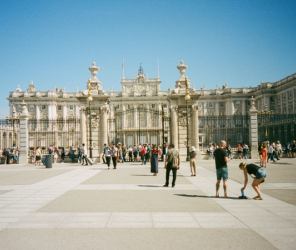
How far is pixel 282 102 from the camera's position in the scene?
2943 inches

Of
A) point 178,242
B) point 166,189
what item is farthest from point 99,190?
point 178,242

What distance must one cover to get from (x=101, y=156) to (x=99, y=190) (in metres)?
14.3

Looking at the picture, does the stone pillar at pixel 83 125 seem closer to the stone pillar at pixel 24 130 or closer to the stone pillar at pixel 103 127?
the stone pillar at pixel 103 127

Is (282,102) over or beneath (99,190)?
over

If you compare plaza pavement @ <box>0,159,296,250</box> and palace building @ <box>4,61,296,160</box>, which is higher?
palace building @ <box>4,61,296,160</box>

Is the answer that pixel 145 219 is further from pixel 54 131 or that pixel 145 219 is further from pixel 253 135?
pixel 54 131

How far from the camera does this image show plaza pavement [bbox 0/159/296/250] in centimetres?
555

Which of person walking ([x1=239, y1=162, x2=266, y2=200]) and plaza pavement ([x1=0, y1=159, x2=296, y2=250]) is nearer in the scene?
plaza pavement ([x1=0, y1=159, x2=296, y2=250])

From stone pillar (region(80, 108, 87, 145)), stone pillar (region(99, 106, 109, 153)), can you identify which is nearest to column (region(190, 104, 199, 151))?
stone pillar (region(99, 106, 109, 153))

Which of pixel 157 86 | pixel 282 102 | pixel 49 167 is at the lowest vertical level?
pixel 49 167

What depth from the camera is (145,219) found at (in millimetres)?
7117

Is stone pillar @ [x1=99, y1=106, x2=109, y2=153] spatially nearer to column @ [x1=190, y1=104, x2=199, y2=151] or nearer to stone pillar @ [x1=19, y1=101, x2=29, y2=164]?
stone pillar @ [x1=19, y1=101, x2=29, y2=164]

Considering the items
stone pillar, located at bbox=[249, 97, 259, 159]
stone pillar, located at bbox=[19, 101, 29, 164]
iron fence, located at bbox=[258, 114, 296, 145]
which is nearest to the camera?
stone pillar, located at bbox=[19, 101, 29, 164]

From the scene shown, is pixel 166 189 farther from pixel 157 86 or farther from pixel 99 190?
pixel 157 86
